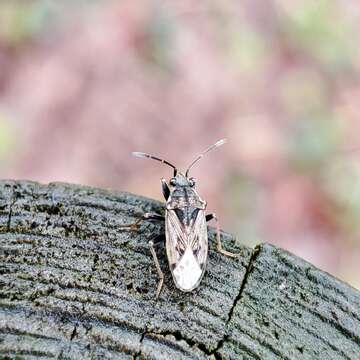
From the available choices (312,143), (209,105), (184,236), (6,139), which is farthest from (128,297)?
(209,105)

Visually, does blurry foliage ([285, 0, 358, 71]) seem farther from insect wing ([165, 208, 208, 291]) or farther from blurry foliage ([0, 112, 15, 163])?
insect wing ([165, 208, 208, 291])

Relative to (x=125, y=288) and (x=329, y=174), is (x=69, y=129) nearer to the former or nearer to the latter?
(x=329, y=174)

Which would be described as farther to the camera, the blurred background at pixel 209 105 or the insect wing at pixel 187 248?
the blurred background at pixel 209 105

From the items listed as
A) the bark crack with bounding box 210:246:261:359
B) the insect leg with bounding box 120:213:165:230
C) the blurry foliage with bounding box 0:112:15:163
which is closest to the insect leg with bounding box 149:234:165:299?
the insect leg with bounding box 120:213:165:230

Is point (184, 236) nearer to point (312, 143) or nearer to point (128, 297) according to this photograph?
point (128, 297)

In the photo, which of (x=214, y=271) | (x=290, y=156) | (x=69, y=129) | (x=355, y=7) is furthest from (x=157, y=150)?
(x=214, y=271)

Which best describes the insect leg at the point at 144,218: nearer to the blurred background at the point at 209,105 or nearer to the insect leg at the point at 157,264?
the insect leg at the point at 157,264

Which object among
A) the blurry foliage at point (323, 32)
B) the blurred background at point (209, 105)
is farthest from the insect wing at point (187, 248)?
the blurry foliage at point (323, 32)

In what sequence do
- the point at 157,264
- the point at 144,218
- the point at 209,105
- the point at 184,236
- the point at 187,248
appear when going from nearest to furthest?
the point at 157,264, the point at 144,218, the point at 187,248, the point at 184,236, the point at 209,105
